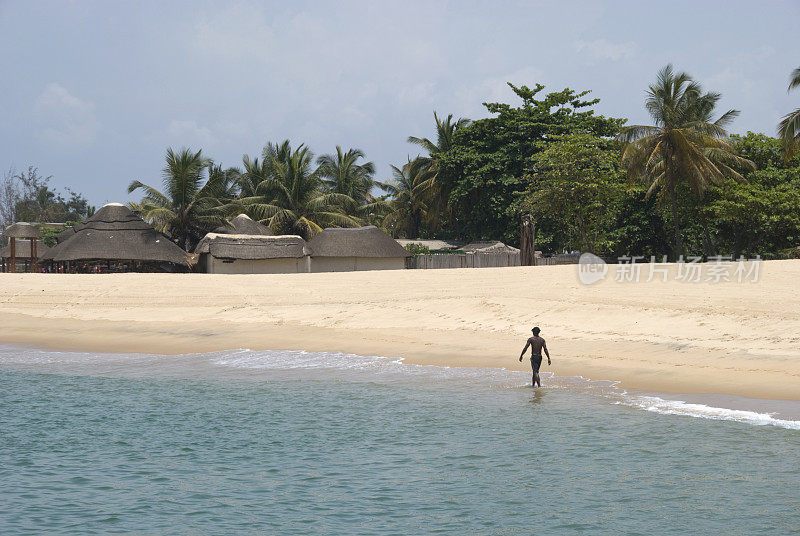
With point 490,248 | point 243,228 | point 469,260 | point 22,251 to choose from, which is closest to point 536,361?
point 469,260

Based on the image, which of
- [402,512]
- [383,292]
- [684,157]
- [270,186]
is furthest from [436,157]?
[402,512]

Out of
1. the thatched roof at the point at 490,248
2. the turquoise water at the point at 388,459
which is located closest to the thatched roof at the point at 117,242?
the thatched roof at the point at 490,248

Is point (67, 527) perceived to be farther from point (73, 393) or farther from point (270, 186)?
point (270, 186)

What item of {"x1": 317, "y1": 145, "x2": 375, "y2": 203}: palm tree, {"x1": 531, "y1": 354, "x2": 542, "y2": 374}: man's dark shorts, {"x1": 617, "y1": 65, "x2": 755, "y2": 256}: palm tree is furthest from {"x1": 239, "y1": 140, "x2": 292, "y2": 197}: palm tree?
{"x1": 531, "y1": 354, "x2": 542, "y2": 374}: man's dark shorts

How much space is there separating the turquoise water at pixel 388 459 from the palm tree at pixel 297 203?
3017 cm

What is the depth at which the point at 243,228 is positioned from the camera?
40656 mm

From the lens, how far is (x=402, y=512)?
7922 millimetres

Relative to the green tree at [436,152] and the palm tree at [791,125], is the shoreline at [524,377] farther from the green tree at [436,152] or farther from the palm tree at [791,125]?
the green tree at [436,152]

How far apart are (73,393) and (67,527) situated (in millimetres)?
7358

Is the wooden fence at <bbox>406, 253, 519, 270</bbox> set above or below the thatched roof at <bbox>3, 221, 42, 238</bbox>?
below

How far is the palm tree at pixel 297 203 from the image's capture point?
44844 mm

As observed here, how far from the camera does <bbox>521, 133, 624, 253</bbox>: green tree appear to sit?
3792 centimetres

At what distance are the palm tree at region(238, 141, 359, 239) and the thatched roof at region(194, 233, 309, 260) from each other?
647 centimetres

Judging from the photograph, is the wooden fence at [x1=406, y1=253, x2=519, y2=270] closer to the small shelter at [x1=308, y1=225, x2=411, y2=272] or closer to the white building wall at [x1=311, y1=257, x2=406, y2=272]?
the small shelter at [x1=308, y1=225, x2=411, y2=272]
